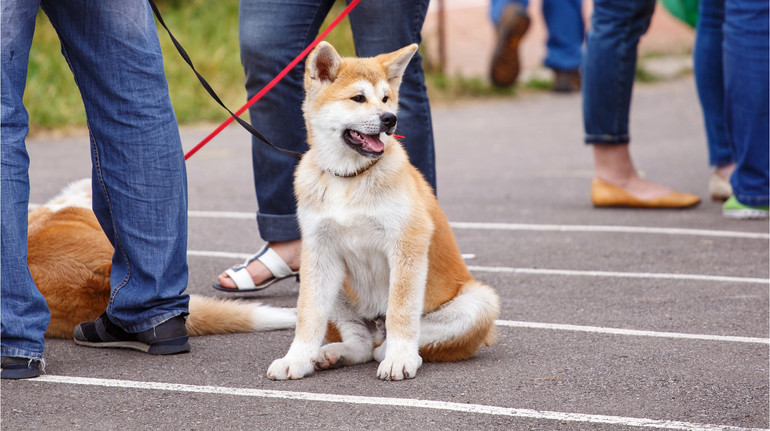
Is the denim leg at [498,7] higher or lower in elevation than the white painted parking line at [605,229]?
higher

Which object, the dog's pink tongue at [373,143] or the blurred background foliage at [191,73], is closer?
the dog's pink tongue at [373,143]

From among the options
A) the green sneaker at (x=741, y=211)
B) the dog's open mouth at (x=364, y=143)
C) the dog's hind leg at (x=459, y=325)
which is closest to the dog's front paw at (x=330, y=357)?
the dog's hind leg at (x=459, y=325)

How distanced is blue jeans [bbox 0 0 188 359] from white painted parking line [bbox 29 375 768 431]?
0.27 metres

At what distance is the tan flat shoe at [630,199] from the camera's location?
6.00m

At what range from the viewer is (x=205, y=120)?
9578mm

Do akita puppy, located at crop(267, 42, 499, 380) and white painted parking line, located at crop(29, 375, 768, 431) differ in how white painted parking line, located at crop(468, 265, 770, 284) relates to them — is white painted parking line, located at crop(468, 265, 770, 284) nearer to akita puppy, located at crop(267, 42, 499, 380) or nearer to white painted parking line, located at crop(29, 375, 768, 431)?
akita puppy, located at crop(267, 42, 499, 380)

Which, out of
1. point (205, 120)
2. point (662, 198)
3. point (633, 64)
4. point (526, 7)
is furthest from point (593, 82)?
point (526, 7)

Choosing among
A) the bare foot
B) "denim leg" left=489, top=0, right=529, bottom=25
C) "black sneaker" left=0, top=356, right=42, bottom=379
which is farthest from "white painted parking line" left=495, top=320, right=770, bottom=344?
"denim leg" left=489, top=0, right=529, bottom=25

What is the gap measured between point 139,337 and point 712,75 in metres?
4.32

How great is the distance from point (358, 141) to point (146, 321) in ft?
3.40

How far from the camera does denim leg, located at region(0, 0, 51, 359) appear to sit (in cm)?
300

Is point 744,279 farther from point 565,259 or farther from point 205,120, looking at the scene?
point 205,120

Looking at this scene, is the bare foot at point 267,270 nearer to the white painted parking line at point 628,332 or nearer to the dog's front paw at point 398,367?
the white painted parking line at point 628,332

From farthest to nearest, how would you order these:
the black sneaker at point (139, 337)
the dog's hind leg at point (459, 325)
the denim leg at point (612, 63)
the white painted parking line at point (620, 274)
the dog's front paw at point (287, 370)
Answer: the denim leg at point (612, 63) → the white painted parking line at point (620, 274) → the black sneaker at point (139, 337) → the dog's hind leg at point (459, 325) → the dog's front paw at point (287, 370)
